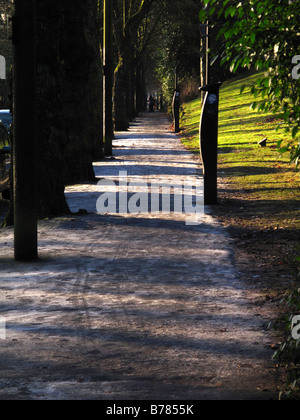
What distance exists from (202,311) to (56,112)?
5.73m

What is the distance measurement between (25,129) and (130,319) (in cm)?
320

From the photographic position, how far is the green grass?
42.9 feet

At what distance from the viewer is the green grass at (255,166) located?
42.9 feet

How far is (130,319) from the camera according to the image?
6.34m

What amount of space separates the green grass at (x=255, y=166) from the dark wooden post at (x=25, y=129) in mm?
2950

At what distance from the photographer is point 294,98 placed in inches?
208

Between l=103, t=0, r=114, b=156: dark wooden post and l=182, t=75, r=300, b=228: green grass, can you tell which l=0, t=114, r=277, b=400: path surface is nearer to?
l=182, t=75, r=300, b=228: green grass

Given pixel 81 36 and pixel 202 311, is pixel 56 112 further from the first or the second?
pixel 202 311

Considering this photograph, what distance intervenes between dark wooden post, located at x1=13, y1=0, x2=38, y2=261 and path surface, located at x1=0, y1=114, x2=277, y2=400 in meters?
0.39

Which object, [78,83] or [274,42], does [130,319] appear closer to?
[274,42]

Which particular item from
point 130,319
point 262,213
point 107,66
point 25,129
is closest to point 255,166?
point 262,213

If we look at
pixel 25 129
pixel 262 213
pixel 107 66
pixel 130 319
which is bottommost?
pixel 130 319

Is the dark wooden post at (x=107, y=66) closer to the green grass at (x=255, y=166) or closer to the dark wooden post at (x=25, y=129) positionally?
the green grass at (x=255, y=166)
